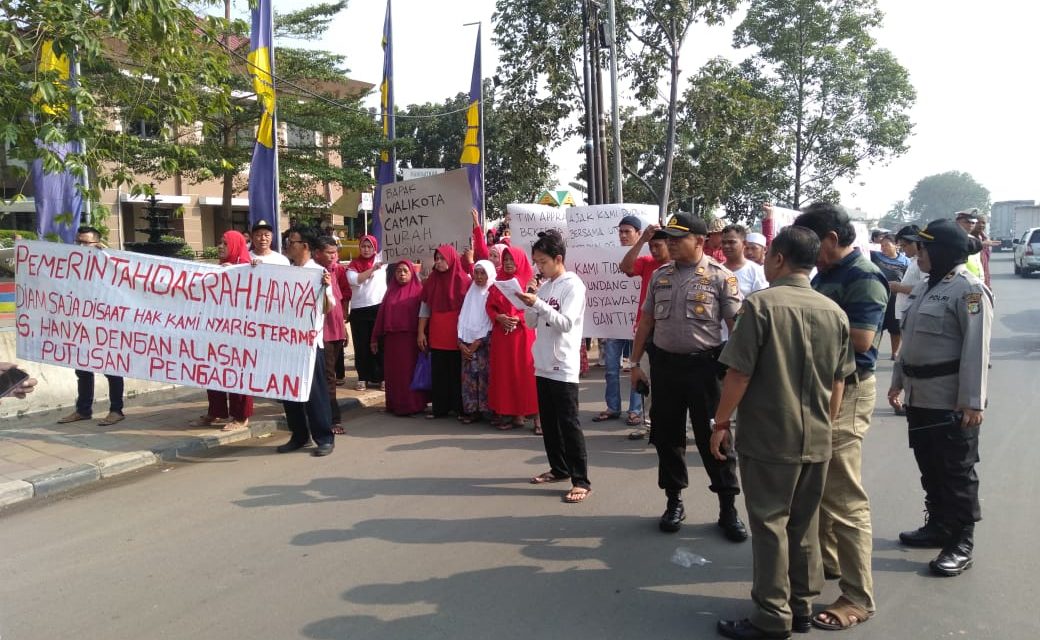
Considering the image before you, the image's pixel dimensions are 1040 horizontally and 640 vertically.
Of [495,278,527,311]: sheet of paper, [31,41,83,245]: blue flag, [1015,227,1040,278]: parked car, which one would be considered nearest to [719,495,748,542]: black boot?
[495,278,527,311]: sheet of paper

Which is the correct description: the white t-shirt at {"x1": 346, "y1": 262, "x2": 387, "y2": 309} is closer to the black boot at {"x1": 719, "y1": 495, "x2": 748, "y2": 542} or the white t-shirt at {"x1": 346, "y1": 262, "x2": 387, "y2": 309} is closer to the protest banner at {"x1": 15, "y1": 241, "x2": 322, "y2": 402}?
the protest banner at {"x1": 15, "y1": 241, "x2": 322, "y2": 402}

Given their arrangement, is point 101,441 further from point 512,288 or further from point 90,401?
point 512,288

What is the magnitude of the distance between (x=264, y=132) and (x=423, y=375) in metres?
4.50

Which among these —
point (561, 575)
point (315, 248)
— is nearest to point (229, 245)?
point (315, 248)

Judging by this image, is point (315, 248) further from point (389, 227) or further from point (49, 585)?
point (49, 585)

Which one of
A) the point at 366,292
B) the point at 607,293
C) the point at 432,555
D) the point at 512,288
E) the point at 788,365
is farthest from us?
the point at 366,292

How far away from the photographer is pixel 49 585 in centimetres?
397

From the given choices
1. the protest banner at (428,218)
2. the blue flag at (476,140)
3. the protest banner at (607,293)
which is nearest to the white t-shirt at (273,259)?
the protest banner at (428,218)

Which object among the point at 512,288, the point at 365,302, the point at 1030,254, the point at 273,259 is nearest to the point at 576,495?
the point at 512,288

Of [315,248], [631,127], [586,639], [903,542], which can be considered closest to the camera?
[586,639]

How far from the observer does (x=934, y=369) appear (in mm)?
3973

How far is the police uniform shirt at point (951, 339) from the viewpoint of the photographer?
3.80 meters

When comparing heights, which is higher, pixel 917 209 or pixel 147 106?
pixel 917 209

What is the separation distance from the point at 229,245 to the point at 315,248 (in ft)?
2.86
